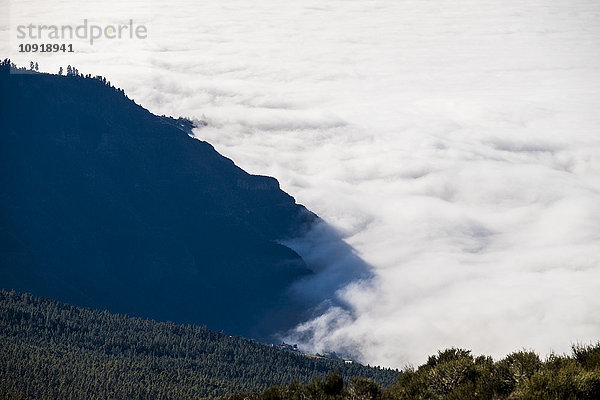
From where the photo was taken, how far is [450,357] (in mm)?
84875

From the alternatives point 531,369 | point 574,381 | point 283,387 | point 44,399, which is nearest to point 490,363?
point 531,369

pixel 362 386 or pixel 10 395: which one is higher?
pixel 10 395

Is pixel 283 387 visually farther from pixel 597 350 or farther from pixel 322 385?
pixel 597 350

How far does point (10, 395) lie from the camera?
19375 cm

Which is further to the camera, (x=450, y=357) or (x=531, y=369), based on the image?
(x=450, y=357)

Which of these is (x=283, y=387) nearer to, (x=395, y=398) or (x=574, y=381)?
(x=395, y=398)

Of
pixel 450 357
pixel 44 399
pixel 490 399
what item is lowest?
pixel 490 399

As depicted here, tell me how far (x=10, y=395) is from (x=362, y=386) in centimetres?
12983

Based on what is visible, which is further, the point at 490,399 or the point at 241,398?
the point at 241,398

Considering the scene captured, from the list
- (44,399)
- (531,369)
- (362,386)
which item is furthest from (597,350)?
(44,399)

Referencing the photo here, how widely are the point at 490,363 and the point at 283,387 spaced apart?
1898 cm

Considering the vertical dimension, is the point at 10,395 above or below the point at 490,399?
above

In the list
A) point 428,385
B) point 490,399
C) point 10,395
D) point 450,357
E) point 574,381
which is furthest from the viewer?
point 10,395

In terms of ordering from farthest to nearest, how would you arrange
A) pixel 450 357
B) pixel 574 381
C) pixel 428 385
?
pixel 450 357 < pixel 428 385 < pixel 574 381
